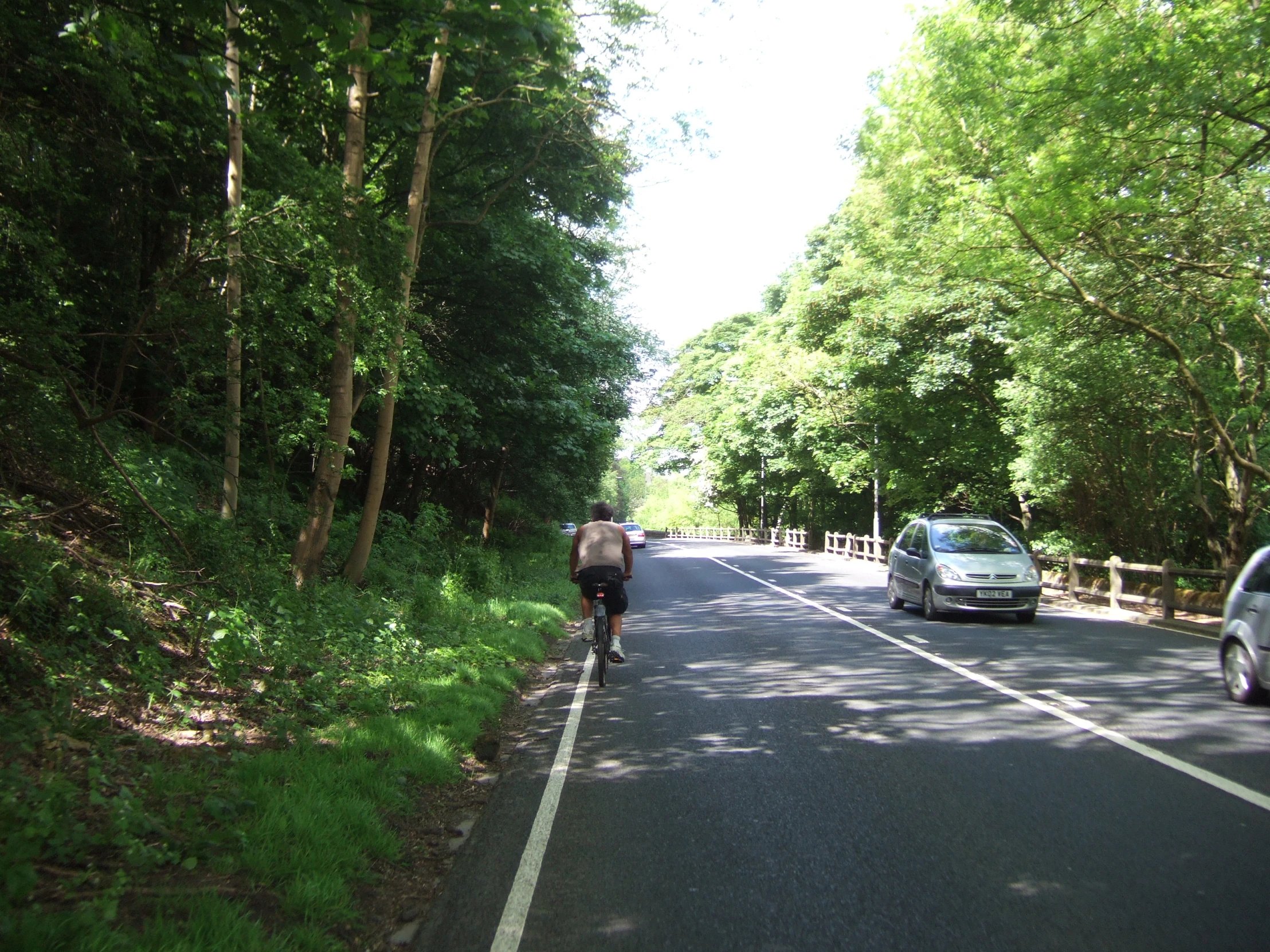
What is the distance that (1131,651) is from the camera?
37.6 feet

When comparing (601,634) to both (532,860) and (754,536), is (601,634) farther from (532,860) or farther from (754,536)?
(754,536)

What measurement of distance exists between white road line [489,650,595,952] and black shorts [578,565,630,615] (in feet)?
7.81

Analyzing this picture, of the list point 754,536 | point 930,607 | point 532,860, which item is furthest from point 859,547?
point 532,860

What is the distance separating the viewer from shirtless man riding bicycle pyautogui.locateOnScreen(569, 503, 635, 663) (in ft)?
32.4

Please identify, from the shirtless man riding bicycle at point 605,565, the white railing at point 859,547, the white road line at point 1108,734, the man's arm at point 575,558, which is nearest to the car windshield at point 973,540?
the white road line at point 1108,734

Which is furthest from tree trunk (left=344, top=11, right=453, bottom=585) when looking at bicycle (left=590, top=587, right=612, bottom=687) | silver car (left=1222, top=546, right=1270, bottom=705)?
silver car (left=1222, top=546, right=1270, bottom=705)

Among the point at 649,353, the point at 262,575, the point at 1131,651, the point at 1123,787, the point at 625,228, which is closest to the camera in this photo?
the point at 1123,787

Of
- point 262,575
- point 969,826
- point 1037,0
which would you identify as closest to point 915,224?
point 1037,0

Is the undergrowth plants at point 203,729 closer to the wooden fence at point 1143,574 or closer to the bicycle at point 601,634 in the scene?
the bicycle at point 601,634

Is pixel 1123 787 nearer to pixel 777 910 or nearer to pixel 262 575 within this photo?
pixel 777 910

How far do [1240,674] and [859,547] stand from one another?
32207 millimetres

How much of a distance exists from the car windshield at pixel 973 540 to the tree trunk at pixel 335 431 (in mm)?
9614

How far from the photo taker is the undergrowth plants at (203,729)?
12.0 feet

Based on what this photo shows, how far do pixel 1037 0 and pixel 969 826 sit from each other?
11.2 metres
